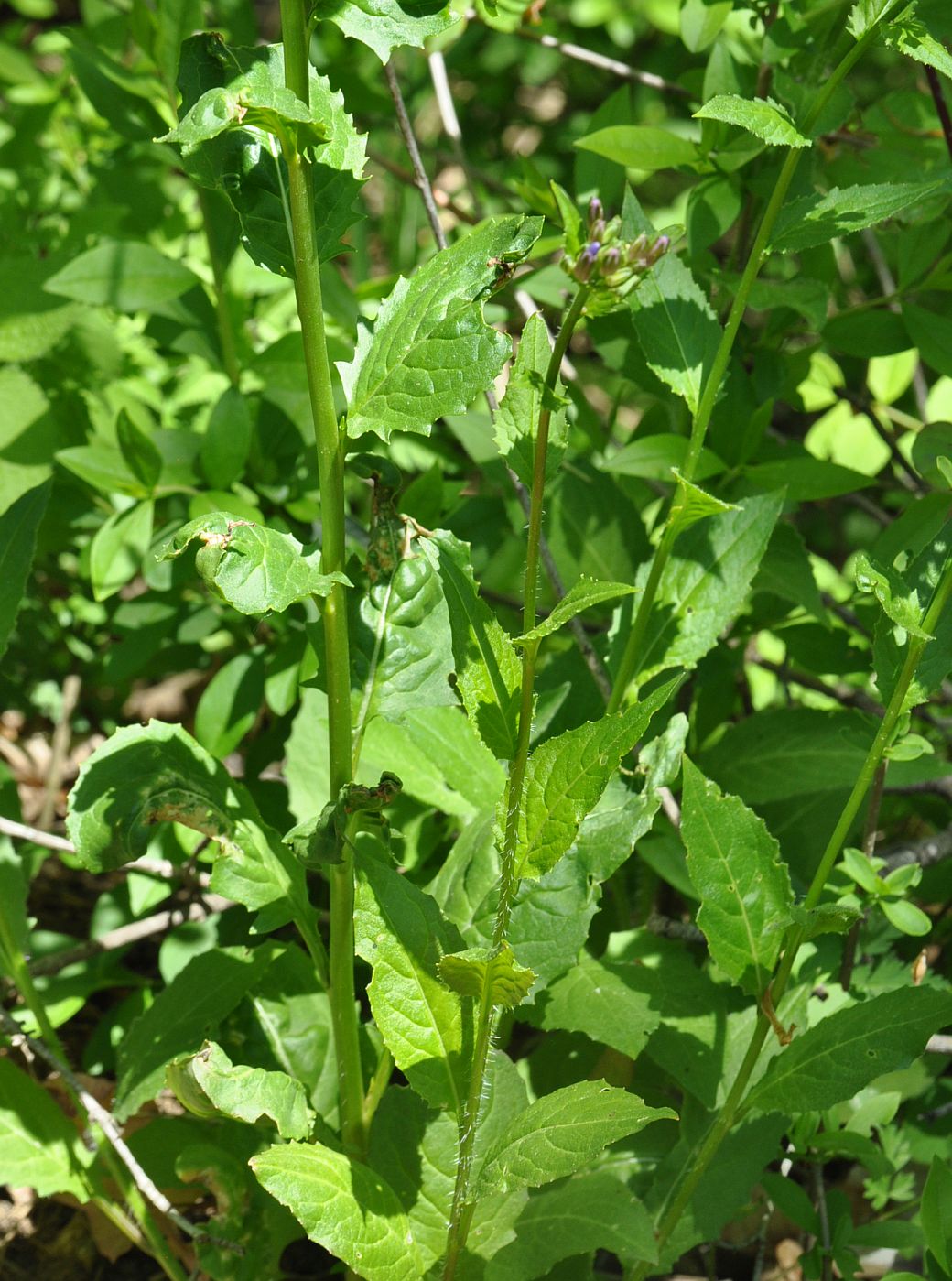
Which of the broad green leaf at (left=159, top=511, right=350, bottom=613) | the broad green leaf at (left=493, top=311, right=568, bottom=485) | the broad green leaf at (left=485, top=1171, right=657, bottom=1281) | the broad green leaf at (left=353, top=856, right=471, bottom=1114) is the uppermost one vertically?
the broad green leaf at (left=493, top=311, right=568, bottom=485)

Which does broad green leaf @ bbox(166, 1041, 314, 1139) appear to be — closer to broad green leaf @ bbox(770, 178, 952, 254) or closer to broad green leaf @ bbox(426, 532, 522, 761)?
broad green leaf @ bbox(426, 532, 522, 761)

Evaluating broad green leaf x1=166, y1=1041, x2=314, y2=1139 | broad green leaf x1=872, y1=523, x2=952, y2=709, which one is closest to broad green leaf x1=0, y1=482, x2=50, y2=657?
broad green leaf x1=166, y1=1041, x2=314, y2=1139

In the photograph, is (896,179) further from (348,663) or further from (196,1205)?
(196,1205)

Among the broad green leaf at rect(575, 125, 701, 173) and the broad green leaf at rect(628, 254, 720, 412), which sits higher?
the broad green leaf at rect(575, 125, 701, 173)

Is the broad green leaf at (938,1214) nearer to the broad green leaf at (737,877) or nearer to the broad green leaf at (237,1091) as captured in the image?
the broad green leaf at (737,877)

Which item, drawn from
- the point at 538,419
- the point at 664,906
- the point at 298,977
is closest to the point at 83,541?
the point at 298,977

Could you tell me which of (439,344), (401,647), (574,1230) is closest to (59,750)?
(401,647)

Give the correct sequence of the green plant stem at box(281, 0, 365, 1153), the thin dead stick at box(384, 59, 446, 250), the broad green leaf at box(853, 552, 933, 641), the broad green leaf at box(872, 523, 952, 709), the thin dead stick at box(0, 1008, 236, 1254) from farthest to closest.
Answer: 1. the thin dead stick at box(384, 59, 446, 250)
2. the thin dead stick at box(0, 1008, 236, 1254)
3. the broad green leaf at box(872, 523, 952, 709)
4. the broad green leaf at box(853, 552, 933, 641)
5. the green plant stem at box(281, 0, 365, 1153)
